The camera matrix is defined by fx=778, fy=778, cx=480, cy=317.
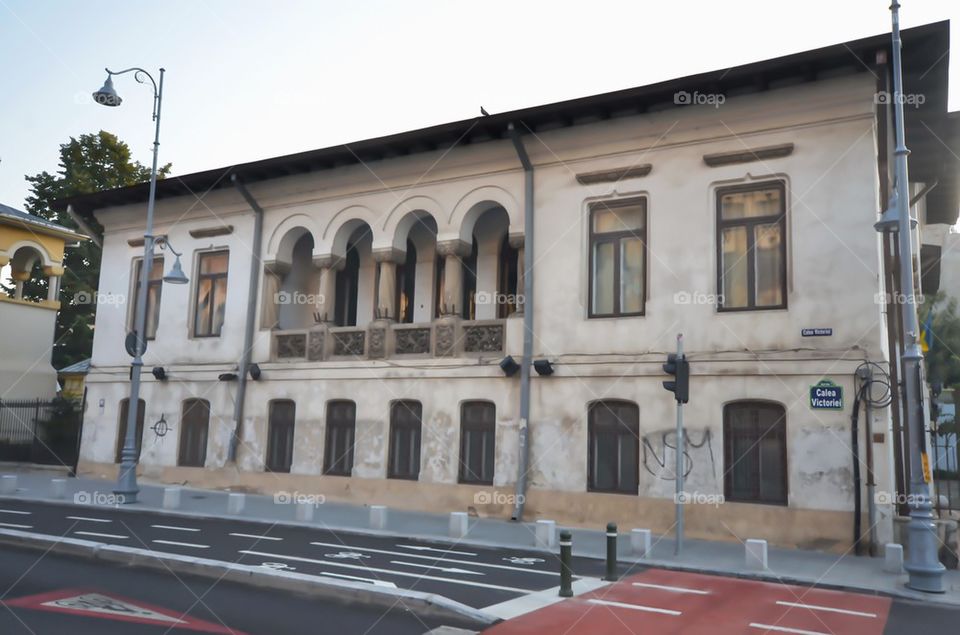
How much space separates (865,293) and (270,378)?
14813mm

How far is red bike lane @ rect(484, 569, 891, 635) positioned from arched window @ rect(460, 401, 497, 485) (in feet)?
23.0

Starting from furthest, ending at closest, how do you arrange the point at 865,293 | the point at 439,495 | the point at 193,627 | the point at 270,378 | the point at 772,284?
the point at 270,378 < the point at 439,495 < the point at 772,284 < the point at 865,293 < the point at 193,627

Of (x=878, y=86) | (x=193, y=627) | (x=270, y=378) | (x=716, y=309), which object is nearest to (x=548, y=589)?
(x=193, y=627)

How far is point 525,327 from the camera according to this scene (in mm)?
17734

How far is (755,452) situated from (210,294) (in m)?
16.2

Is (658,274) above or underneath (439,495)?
above

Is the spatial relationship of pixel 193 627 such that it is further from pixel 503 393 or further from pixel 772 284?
pixel 772 284

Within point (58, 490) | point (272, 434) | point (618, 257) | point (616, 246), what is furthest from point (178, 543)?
point (616, 246)

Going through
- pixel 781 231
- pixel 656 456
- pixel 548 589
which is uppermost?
pixel 781 231

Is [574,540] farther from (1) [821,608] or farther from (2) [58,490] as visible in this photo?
(2) [58,490]

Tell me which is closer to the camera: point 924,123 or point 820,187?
point 820,187

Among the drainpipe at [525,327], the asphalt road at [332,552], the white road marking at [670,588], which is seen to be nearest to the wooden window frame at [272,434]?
the asphalt road at [332,552]

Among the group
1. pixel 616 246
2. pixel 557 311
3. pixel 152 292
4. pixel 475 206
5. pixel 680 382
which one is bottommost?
pixel 680 382

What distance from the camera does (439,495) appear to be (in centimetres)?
1828
